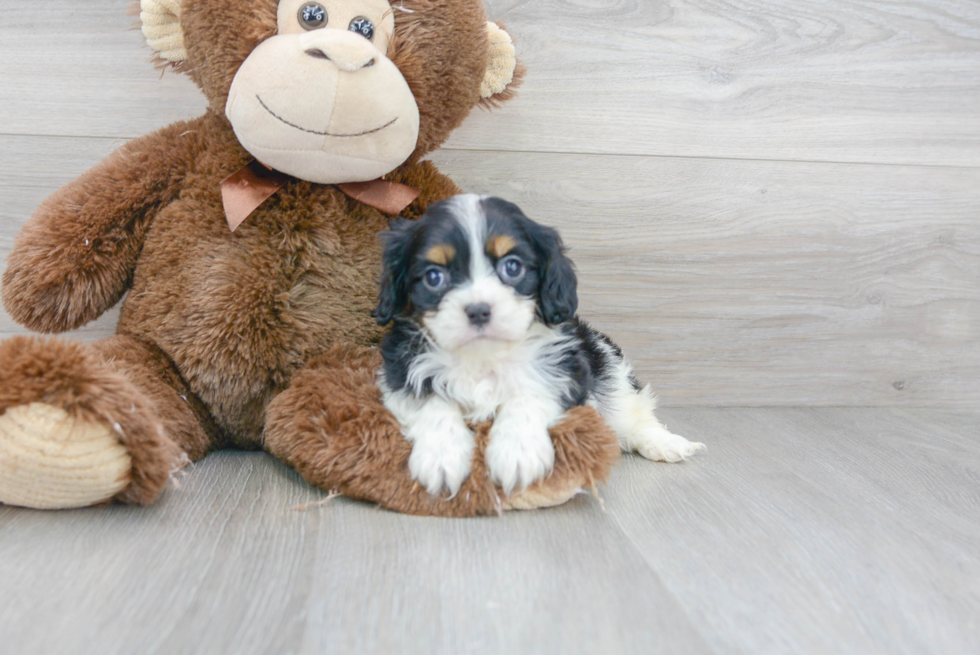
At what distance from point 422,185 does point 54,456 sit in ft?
3.01

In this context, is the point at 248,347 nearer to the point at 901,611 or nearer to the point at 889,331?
the point at 901,611

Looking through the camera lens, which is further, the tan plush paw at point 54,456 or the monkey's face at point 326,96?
the monkey's face at point 326,96

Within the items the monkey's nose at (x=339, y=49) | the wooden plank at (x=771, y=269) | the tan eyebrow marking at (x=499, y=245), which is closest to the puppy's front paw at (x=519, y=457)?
the tan eyebrow marking at (x=499, y=245)

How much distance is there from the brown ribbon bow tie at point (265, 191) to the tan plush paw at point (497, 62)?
0.29m

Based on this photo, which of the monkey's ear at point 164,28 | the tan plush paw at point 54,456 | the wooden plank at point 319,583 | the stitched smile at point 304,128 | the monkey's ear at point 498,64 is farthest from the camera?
the monkey's ear at point 498,64

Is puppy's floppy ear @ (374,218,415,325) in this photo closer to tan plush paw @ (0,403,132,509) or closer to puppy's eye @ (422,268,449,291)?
puppy's eye @ (422,268,449,291)

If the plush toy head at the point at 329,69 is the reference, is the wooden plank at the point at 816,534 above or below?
below

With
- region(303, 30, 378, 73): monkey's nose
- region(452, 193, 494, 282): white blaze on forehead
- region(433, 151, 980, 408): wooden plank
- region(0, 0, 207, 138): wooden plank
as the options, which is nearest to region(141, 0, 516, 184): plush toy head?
region(303, 30, 378, 73): monkey's nose

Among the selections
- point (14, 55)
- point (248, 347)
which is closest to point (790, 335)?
point (248, 347)

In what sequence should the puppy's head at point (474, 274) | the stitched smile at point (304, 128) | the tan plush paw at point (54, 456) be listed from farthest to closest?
the stitched smile at point (304, 128) < the puppy's head at point (474, 274) < the tan plush paw at point (54, 456)

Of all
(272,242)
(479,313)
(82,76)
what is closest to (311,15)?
(272,242)

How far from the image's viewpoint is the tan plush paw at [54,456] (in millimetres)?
1175

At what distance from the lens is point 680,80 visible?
2.07 m

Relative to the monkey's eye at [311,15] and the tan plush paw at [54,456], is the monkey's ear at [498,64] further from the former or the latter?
the tan plush paw at [54,456]
